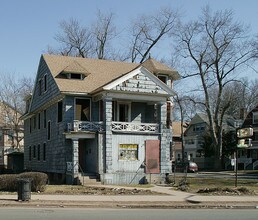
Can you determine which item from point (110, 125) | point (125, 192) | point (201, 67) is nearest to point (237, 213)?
point (125, 192)

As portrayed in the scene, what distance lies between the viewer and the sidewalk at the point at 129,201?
18.5 m

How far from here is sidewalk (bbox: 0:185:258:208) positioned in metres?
18.5

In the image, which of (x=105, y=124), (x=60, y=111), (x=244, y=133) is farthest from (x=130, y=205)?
(x=60, y=111)

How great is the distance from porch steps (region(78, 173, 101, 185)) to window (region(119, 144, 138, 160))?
2.49 metres

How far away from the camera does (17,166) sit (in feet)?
163

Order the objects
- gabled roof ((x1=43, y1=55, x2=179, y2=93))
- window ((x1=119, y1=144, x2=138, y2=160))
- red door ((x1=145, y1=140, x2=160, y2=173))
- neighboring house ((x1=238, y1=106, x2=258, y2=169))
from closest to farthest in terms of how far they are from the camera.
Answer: window ((x1=119, y1=144, x2=138, y2=160)) < red door ((x1=145, y1=140, x2=160, y2=173)) < gabled roof ((x1=43, y1=55, x2=179, y2=93)) < neighboring house ((x1=238, y1=106, x2=258, y2=169))

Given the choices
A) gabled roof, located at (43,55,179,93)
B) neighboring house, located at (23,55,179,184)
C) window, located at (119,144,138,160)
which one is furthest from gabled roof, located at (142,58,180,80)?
window, located at (119,144,138,160)

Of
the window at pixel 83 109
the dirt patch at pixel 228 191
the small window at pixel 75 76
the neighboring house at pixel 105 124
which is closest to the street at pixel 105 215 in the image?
the dirt patch at pixel 228 191

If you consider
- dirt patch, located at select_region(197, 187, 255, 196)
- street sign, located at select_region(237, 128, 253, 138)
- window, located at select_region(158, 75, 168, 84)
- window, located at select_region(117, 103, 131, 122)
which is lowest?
dirt patch, located at select_region(197, 187, 255, 196)

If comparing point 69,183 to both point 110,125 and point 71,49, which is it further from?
point 71,49

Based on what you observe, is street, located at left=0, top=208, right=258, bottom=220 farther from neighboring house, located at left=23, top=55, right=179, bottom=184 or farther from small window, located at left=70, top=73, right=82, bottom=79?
small window, located at left=70, top=73, right=82, bottom=79

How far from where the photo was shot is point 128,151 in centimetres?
3341

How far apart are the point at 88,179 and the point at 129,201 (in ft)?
40.2

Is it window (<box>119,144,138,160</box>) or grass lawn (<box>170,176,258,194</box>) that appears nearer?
grass lawn (<box>170,176,258,194</box>)
